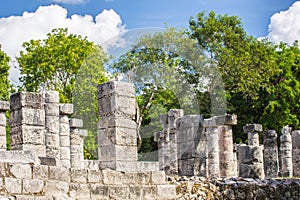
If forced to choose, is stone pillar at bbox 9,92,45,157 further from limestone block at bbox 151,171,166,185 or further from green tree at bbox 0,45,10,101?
green tree at bbox 0,45,10,101

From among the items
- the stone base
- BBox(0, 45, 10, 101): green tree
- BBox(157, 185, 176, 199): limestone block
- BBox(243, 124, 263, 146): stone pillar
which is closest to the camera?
BBox(157, 185, 176, 199): limestone block

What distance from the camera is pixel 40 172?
917 cm

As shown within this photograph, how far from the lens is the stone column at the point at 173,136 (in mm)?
21430

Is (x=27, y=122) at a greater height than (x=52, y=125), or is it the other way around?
(x=52, y=125)

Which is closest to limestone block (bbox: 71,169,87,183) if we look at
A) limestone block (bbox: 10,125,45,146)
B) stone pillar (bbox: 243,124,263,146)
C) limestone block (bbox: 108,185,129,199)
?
limestone block (bbox: 108,185,129,199)

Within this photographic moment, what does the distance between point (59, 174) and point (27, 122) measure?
4.44 meters

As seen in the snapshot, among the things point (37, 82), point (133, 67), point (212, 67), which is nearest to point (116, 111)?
point (133, 67)

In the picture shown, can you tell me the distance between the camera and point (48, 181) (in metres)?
9.24

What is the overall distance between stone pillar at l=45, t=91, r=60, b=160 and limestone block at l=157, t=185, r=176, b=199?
6.63m

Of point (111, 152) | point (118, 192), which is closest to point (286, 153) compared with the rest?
point (111, 152)

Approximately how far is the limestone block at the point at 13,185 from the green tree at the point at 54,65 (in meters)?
22.3

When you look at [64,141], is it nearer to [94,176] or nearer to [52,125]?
[52,125]

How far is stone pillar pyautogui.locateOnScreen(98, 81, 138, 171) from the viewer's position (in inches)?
469

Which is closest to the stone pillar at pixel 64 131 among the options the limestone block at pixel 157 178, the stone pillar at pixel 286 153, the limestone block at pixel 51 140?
the limestone block at pixel 51 140
